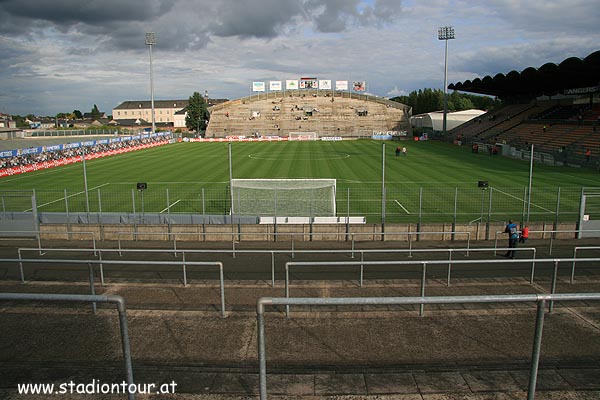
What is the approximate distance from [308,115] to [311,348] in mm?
108567

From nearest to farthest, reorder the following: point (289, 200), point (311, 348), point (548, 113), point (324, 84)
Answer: point (311, 348) → point (289, 200) → point (548, 113) → point (324, 84)

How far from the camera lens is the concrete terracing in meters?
5.10

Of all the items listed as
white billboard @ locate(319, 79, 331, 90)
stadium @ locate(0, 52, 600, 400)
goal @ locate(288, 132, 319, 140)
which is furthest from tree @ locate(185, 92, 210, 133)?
stadium @ locate(0, 52, 600, 400)

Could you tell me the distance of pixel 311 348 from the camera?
6.29 meters

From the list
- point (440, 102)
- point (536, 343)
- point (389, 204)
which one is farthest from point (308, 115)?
point (536, 343)

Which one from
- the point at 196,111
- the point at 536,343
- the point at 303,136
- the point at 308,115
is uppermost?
the point at 196,111

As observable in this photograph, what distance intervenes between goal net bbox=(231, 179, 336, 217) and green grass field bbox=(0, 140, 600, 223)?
4.99 ft

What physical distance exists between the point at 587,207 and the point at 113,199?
29.7 meters

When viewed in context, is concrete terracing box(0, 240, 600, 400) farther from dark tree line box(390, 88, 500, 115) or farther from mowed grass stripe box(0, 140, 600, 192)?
dark tree line box(390, 88, 500, 115)

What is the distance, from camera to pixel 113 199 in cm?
2938

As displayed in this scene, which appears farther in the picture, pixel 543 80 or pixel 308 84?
pixel 308 84

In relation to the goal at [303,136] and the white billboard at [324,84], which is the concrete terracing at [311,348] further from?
the white billboard at [324,84]

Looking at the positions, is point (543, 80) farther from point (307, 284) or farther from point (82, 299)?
point (82, 299)

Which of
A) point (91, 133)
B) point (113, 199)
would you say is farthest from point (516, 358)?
point (91, 133)
